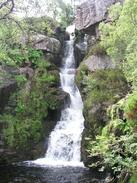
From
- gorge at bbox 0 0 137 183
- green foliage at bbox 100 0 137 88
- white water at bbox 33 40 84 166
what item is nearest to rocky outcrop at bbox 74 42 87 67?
gorge at bbox 0 0 137 183

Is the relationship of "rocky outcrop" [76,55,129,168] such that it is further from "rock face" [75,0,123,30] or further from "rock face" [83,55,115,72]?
"rock face" [75,0,123,30]

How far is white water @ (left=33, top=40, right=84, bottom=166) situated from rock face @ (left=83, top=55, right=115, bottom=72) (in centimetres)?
271

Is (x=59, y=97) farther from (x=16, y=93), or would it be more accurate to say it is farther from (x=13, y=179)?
(x=13, y=179)

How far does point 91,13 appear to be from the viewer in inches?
1382

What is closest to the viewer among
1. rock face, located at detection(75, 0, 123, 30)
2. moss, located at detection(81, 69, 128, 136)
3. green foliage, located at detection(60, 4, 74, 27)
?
moss, located at detection(81, 69, 128, 136)

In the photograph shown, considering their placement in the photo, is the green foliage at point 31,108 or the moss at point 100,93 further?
the green foliage at point 31,108

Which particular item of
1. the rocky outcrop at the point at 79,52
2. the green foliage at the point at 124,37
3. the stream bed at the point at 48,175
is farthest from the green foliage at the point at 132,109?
the rocky outcrop at the point at 79,52

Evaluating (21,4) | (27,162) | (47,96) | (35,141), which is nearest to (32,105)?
(47,96)

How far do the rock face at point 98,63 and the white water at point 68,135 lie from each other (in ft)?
8.88

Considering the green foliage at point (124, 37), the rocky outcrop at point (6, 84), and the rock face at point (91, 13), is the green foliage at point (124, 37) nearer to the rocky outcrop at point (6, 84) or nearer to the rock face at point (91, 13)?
the rock face at point (91, 13)

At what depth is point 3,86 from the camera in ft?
92.6

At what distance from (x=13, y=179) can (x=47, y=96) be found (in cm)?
962

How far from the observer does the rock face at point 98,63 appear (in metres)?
29.7

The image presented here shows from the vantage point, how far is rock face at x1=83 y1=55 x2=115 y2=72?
97.4 ft
